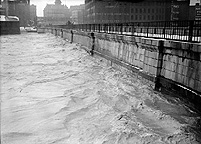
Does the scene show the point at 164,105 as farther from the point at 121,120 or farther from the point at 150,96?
the point at 121,120

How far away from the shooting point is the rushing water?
283 inches

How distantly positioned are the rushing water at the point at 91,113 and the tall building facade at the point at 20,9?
109 metres

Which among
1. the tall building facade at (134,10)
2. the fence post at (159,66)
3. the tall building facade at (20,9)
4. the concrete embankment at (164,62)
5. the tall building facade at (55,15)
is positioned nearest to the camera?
the concrete embankment at (164,62)

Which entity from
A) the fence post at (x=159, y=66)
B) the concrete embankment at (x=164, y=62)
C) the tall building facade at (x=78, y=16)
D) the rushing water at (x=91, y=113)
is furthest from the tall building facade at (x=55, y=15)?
the fence post at (x=159, y=66)

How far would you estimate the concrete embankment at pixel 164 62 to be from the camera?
8695mm

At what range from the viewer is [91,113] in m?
9.15

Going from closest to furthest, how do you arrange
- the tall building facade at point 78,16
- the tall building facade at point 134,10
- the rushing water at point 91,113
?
the rushing water at point 91,113 → the tall building facade at point 134,10 → the tall building facade at point 78,16

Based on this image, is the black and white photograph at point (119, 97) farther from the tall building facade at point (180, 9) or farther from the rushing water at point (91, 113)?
the tall building facade at point (180, 9)

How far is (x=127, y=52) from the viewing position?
14.8 meters

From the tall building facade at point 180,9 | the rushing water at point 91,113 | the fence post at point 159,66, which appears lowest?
the rushing water at point 91,113

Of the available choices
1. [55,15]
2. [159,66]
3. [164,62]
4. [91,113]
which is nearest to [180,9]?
[159,66]

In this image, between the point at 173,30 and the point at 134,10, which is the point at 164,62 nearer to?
the point at 173,30

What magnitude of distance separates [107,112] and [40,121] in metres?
2.70

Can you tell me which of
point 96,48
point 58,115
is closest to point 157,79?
point 58,115
